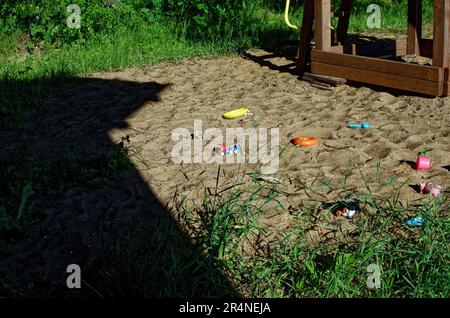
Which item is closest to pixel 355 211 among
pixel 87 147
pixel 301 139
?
pixel 301 139

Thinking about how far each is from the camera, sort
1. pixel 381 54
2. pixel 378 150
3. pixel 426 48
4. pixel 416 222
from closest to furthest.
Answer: pixel 416 222, pixel 378 150, pixel 426 48, pixel 381 54

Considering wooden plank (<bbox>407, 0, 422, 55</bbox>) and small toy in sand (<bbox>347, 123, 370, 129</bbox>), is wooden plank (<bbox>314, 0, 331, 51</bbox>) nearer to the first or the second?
wooden plank (<bbox>407, 0, 422, 55</bbox>)

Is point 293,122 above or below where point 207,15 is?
below

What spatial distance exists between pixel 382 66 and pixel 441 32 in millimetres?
597

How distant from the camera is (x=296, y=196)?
4152 mm

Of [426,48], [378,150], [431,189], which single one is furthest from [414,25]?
[431,189]

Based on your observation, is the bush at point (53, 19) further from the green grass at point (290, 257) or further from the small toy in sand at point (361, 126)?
the green grass at point (290, 257)

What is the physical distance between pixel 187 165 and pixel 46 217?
1.14 meters

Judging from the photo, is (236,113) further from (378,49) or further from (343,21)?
(378,49)

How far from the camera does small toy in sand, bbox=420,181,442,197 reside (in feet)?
13.2

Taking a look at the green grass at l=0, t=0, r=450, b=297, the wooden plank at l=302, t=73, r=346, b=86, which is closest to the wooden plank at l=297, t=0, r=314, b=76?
the wooden plank at l=302, t=73, r=346, b=86

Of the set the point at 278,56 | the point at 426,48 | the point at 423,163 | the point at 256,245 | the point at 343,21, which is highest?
the point at 343,21

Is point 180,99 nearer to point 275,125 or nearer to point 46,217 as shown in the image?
point 275,125

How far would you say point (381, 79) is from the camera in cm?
623
